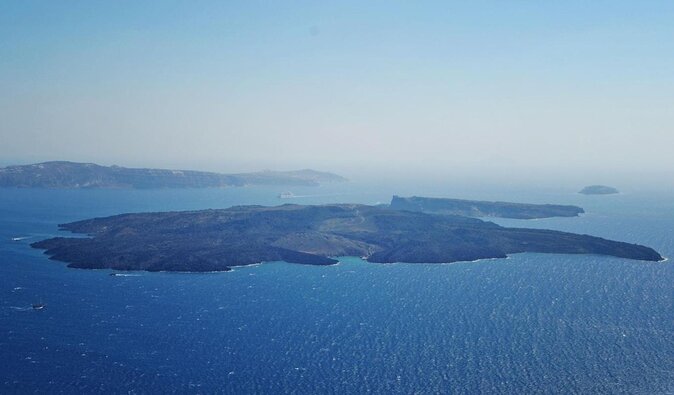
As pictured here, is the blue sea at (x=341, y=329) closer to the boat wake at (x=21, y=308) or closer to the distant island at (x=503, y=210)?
the boat wake at (x=21, y=308)

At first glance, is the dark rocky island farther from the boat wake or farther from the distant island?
the distant island

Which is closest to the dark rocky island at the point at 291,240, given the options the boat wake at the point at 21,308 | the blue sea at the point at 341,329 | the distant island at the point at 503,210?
the blue sea at the point at 341,329

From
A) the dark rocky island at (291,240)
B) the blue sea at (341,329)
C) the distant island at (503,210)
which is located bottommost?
the blue sea at (341,329)

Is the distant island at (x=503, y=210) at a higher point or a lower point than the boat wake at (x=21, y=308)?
higher

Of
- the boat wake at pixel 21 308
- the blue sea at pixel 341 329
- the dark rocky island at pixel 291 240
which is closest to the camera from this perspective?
the blue sea at pixel 341 329

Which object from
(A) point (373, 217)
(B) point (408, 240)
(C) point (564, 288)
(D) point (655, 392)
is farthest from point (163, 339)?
(A) point (373, 217)

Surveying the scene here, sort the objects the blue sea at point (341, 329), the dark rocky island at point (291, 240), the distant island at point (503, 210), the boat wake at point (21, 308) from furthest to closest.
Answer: the distant island at point (503, 210) → the dark rocky island at point (291, 240) → the boat wake at point (21, 308) → the blue sea at point (341, 329)
